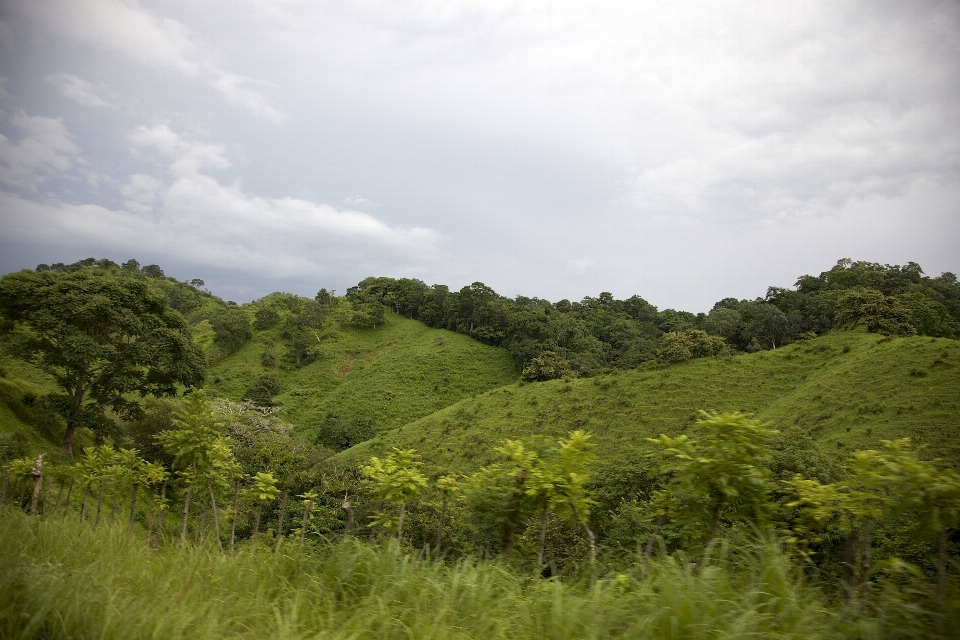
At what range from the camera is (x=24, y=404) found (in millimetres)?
17969

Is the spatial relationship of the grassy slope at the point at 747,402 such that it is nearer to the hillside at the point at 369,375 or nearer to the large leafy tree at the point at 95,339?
the hillside at the point at 369,375

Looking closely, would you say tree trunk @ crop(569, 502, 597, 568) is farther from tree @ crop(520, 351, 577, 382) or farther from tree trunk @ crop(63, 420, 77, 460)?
tree @ crop(520, 351, 577, 382)

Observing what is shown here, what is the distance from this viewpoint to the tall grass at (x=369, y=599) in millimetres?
2383

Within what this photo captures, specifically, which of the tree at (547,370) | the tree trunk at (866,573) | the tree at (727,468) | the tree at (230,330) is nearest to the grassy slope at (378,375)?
the tree at (230,330)

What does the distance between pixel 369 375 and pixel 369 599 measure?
51856mm

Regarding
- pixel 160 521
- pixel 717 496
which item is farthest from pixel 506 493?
pixel 160 521

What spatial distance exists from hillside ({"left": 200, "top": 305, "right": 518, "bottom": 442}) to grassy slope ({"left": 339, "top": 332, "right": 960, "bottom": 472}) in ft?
32.5

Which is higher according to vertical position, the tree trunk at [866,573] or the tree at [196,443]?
the tree trunk at [866,573]

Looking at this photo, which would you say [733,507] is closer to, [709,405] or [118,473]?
[118,473]

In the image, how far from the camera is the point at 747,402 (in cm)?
2995

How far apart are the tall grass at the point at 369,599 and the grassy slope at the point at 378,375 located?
4099cm

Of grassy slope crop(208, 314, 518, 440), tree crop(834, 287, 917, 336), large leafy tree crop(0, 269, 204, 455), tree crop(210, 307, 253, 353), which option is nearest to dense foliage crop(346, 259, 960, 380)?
tree crop(834, 287, 917, 336)

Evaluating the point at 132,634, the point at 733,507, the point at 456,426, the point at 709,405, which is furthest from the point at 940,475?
the point at 456,426

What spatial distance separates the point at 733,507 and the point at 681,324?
6516cm
